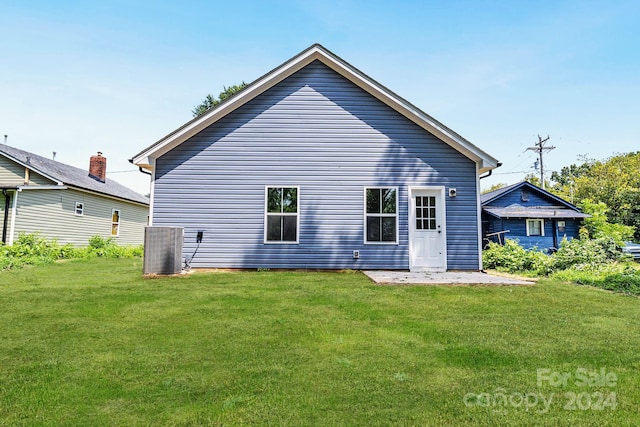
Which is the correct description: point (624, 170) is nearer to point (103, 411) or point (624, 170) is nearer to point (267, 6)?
point (267, 6)

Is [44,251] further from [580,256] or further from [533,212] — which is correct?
[533,212]

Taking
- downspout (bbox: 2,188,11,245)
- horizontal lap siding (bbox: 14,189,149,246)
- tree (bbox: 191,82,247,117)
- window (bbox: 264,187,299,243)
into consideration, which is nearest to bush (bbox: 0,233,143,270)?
horizontal lap siding (bbox: 14,189,149,246)

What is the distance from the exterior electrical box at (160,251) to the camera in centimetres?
793

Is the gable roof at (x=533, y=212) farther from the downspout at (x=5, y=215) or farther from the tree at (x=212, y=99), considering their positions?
the downspout at (x=5, y=215)

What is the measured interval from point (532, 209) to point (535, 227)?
108 cm

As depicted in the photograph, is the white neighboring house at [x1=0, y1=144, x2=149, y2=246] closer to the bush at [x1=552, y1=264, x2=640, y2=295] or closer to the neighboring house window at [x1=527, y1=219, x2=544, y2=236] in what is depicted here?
the bush at [x1=552, y1=264, x2=640, y2=295]

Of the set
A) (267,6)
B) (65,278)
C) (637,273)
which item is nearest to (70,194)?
(65,278)

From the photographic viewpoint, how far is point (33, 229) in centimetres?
1429

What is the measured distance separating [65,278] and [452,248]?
30.4ft

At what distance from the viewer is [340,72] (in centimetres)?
943

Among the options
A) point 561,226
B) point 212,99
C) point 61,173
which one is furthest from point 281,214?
point 212,99

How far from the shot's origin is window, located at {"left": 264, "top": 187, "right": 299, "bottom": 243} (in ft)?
30.1

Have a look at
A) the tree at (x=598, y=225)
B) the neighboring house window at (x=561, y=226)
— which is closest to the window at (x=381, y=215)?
the tree at (x=598, y=225)

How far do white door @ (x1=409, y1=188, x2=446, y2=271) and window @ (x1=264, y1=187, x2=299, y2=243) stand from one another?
3.08 m
